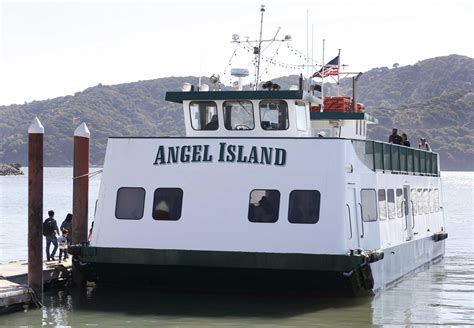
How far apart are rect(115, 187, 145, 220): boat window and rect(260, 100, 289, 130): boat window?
3.37 m

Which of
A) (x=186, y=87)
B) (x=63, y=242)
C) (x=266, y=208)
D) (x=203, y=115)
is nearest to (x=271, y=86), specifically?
(x=203, y=115)

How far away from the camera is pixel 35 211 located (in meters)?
20.9

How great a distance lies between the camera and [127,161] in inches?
856

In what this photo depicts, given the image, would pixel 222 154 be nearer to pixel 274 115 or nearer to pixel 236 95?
pixel 236 95

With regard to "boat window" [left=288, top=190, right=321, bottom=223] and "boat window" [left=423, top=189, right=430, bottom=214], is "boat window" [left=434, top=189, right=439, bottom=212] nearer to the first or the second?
"boat window" [left=423, top=189, right=430, bottom=214]

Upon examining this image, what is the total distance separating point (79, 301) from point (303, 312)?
4.84 metres

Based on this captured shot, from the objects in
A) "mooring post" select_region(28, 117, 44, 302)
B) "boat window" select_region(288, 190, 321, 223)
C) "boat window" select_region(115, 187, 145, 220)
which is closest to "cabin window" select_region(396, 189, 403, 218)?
"boat window" select_region(288, 190, 321, 223)

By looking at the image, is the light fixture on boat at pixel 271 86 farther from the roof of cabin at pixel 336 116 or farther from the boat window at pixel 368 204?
the boat window at pixel 368 204

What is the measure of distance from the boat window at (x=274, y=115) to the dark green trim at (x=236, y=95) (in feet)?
0.81

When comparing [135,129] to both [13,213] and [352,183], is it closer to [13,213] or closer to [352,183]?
[13,213]

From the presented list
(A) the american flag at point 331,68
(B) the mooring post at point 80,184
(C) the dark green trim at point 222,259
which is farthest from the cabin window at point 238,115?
(A) the american flag at point 331,68

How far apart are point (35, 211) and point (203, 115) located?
15.5 feet

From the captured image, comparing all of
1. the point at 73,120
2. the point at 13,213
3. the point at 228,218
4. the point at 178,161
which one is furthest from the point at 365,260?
the point at 73,120

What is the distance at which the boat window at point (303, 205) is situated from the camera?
2078cm
